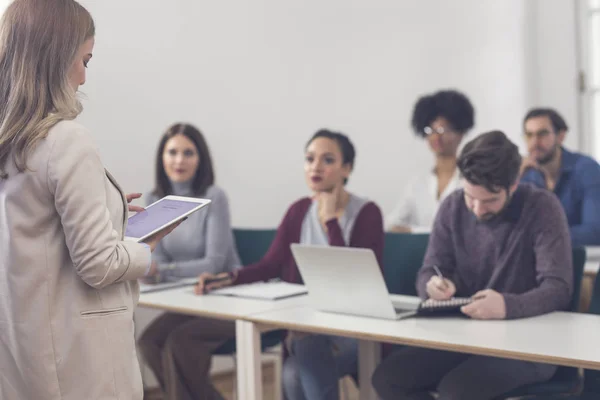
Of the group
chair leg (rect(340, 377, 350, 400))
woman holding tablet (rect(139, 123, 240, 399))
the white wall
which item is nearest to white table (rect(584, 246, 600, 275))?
chair leg (rect(340, 377, 350, 400))

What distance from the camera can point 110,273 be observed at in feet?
5.48

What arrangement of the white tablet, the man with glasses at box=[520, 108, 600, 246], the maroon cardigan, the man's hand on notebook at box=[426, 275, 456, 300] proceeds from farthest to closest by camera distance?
the man with glasses at box=[520, 108, 600, 246]
the maroon cardigan
the man's hand on notebook at box=[426, 275, 456, 300]
the white tablet

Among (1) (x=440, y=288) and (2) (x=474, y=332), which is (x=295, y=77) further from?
(2) (x=474, y=332)

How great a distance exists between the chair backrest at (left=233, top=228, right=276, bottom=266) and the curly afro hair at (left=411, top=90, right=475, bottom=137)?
4.44ft

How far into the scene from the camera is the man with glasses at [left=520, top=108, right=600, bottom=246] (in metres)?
3.75

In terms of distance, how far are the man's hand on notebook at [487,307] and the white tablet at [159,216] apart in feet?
2.96

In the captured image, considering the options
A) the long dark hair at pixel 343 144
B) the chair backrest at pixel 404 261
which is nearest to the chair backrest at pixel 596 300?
the chair backrest at pixel 404 261

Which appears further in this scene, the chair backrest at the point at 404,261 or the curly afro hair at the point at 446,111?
the curly afro hair at the point at 446,111

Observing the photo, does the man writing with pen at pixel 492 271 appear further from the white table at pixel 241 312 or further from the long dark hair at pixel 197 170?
the long dark hair at pixel 197 170

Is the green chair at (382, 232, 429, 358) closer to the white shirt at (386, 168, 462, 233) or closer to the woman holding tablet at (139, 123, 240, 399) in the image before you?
the woman holding tablet at (139, 123, 240, 399)

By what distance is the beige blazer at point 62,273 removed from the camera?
1.65m

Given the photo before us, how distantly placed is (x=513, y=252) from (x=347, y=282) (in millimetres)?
543

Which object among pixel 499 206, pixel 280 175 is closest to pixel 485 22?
pixel 280 175

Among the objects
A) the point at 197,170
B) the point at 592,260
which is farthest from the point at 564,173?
the point at 197,170
